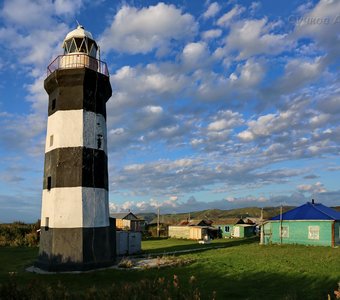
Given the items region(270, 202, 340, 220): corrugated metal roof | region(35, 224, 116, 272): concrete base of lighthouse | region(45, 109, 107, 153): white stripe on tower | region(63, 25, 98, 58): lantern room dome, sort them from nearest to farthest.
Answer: region(35, 224, 116, 272): concrete base of lighthouse → region(45, 109, 107, 153): white stripe on tower → region(63, 25, 98, 58): lantern room dome → region(270, 202, 340, 220): corrugated metal roof

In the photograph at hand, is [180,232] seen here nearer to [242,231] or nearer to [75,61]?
[242,231]

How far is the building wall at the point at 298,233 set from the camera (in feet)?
123

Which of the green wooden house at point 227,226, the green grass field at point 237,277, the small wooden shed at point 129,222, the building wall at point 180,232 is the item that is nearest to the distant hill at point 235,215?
the small wooden shed at point 129,222

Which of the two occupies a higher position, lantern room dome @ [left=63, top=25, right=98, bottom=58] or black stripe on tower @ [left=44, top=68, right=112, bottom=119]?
lantern room dome @ [left=63, top=25, right=98, bottom=58]

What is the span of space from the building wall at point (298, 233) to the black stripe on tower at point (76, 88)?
25884 millimetres

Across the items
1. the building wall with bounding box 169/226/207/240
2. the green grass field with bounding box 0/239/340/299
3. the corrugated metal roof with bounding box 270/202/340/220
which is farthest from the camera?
the building wall with bounding box 169/226/207/240

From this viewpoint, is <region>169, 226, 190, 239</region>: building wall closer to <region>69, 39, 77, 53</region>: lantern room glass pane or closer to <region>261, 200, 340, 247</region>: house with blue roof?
<region>261, 200, 340, 247</region>: house with blue roof

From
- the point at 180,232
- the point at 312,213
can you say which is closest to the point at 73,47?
the point at 312,213

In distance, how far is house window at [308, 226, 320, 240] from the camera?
38.3 metres

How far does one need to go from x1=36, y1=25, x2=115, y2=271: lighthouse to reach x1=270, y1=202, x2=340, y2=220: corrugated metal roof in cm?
2314

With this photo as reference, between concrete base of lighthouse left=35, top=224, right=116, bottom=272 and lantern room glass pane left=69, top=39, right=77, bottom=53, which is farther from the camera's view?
lantern room glass pane left=69, top=39, right=77, bottom=53

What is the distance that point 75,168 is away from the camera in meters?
23.1

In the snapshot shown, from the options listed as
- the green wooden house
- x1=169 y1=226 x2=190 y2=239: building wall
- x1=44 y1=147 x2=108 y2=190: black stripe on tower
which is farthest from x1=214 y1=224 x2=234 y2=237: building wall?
x1=44 y1=147 x2=108 y2=190: black stripe on tower

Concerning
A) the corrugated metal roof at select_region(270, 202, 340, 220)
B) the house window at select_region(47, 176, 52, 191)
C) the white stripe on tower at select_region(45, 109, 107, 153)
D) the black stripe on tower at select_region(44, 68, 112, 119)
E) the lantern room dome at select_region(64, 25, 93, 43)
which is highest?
the lantern room dome at select_region(64, 25, 93, 43)
